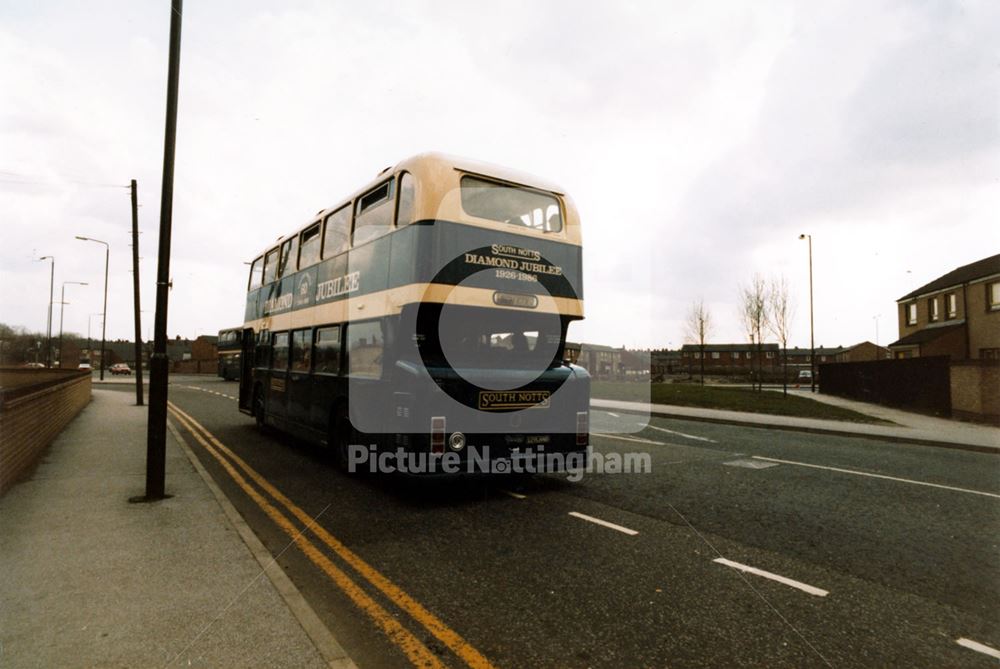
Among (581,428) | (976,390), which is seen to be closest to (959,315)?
(976,390)

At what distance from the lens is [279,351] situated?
1141cm

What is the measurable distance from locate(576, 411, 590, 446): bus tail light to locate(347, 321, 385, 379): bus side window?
2850 millimetres

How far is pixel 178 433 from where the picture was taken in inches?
494

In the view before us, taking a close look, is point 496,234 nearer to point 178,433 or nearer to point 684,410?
point 178,433

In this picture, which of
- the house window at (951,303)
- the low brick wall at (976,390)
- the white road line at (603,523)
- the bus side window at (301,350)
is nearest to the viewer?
the white road line at (603,523)

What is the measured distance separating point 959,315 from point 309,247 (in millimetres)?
37732

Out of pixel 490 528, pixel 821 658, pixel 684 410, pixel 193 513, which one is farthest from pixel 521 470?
pixel 684 410

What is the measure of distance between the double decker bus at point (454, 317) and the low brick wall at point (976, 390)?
659 inches

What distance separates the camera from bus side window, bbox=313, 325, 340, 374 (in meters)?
8.70

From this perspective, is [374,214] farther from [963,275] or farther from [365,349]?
[963,275]

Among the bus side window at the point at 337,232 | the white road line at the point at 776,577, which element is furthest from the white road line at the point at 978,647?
the bus side window at the point at 337,232

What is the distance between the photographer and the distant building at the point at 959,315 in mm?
28828

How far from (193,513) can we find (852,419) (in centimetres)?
1875

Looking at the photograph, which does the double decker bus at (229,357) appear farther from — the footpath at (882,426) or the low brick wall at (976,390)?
the low brick wall at (976,390)
